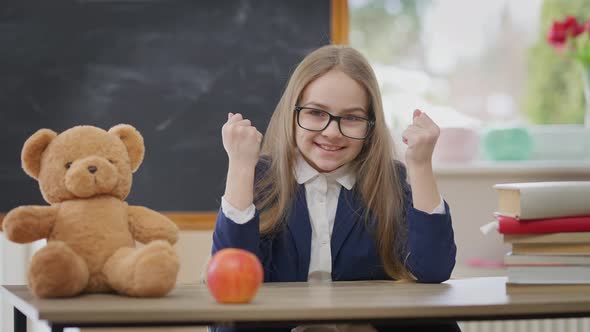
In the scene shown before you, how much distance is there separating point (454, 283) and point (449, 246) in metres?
0.08

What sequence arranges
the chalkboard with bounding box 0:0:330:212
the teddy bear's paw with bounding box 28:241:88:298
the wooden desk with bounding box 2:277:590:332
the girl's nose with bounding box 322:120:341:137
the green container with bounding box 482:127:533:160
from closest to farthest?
the wooden desk with bounding box 2:277:590:332, the teddy bear's paw with bounding box 28:241:88:298, the girl's nose with bounding box 322:120:341:137, the chalkboard with bounding box 0:0:330:212, the green container with bounding box 482:127:533:160

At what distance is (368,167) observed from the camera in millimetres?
1980

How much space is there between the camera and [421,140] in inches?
66.0

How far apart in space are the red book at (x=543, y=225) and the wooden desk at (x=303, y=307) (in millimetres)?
116

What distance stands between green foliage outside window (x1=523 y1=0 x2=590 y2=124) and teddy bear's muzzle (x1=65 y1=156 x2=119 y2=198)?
97.0 inches

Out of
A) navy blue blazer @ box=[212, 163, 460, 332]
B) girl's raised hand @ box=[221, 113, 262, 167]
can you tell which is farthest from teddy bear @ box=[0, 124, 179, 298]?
navy blue blazer @ box=[212, 163, 460, 332]

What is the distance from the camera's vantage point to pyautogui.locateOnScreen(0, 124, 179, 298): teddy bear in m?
1.37

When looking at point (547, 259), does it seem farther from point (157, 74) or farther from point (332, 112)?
point (157, 74)

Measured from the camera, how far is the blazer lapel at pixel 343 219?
1908 mm

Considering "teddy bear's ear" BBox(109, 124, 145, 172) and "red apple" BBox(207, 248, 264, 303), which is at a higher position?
"teddy bear's ear" BBox(109, 124, 145, 172)

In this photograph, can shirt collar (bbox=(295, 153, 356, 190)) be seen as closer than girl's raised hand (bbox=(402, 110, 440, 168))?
No

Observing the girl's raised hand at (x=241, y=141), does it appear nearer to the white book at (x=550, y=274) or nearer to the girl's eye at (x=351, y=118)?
the girl's eye at (x=351, y=118)

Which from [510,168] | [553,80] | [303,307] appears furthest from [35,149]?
[553,80]

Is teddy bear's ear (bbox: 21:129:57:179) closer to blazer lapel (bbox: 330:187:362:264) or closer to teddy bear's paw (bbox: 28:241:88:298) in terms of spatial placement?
teddy bear's paw (bbox: 28:241:88:298)
